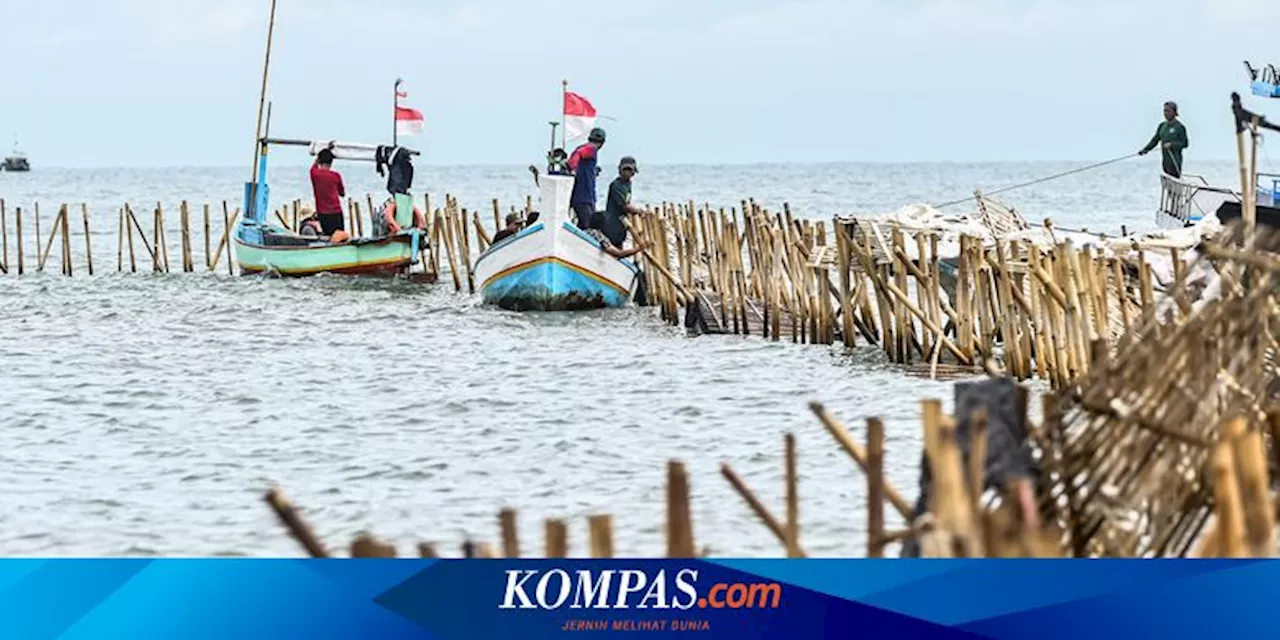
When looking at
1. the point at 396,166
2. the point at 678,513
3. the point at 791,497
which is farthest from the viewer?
the point at 396,166

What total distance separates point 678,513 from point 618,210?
19411 millimetres

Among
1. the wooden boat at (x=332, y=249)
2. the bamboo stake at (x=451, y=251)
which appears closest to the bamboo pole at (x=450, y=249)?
the bamboo stake at (x=451, y=251)

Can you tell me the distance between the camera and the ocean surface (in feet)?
38.3

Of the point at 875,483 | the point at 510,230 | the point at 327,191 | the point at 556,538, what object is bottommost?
the point at 510,230

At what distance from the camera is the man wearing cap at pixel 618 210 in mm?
24312

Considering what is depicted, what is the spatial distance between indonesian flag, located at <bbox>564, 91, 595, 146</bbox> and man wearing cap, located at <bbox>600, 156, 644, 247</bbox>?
1082 mm

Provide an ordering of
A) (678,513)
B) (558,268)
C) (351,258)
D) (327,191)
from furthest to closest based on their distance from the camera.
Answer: (327,191)
(351,258)
(558,268)
(678,513)

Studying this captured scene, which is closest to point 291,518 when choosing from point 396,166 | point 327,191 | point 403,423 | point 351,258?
point 403,423

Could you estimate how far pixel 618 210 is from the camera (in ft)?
80.9

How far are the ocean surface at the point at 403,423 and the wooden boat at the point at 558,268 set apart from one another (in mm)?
347

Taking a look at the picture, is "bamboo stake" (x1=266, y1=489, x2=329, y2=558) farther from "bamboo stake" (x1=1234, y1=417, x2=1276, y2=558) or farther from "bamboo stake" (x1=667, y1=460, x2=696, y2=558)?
"bamboo stake" (x1=1234, y1=417, x2=1276, y2=558)

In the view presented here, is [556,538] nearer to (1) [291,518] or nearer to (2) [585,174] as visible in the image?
(1) [291,518]

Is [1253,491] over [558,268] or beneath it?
over

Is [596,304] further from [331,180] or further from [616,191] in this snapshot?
[331,180]
